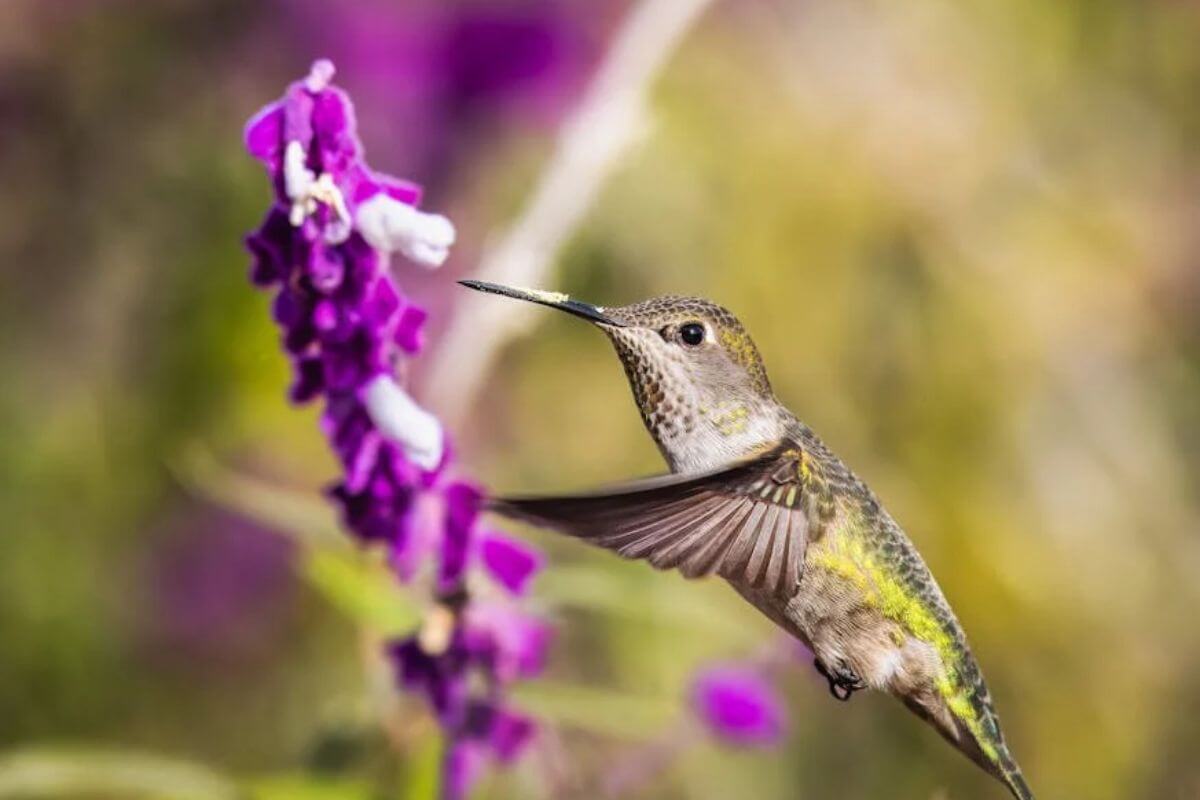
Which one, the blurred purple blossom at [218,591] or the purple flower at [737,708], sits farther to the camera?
the blurred purple blossom at [218,591]

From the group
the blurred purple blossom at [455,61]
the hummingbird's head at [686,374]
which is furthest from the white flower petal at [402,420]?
the blurred purple blossom at [455,61]

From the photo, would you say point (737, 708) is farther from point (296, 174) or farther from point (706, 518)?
point (296, 174)

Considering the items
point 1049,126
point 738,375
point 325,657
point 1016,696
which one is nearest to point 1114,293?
point 1049,126

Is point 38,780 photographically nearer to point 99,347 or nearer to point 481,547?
point 481,547

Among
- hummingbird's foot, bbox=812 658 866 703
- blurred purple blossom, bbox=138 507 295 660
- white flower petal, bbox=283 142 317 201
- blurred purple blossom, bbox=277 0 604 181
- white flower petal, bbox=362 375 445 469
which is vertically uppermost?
blurred purple blossom, bbox=277 0 604 181

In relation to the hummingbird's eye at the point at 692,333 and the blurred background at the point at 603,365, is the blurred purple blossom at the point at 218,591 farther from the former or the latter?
the hummingbird's eye at the point at 692,333

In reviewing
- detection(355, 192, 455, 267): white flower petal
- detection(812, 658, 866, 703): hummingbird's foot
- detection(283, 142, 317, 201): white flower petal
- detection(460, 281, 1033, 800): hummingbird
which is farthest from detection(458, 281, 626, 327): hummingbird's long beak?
detection(812, 658, 866, 703): hummingbird's foot

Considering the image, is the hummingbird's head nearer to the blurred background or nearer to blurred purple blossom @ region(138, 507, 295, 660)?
the blurred background

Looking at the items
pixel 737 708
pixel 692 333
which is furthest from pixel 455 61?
pixel 692 333
